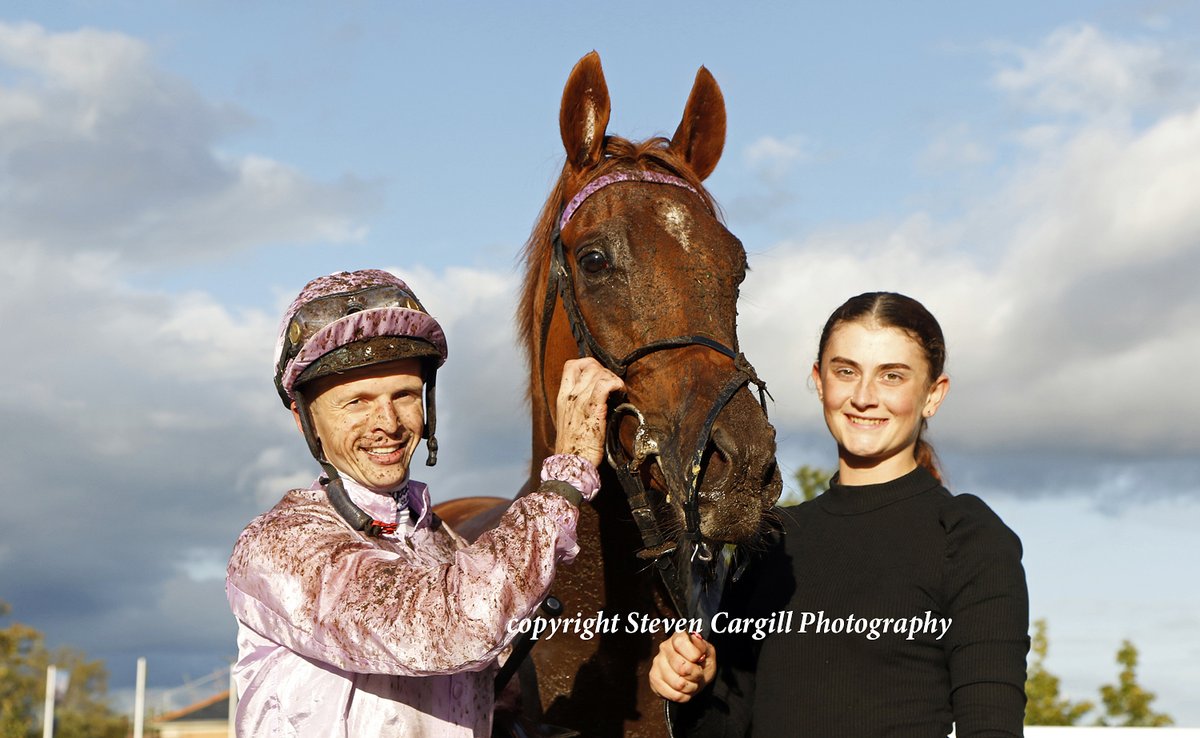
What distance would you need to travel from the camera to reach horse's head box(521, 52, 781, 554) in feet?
9.23

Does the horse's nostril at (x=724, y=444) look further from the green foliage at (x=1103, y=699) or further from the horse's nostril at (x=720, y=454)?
the green foliage at (x=1103, y=699)

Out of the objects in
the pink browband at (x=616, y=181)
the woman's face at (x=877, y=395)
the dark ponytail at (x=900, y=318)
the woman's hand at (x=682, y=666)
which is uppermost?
the pink browband at (x=616, y=181)

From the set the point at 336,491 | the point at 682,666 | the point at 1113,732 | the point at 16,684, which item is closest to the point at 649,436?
the point at 682,666

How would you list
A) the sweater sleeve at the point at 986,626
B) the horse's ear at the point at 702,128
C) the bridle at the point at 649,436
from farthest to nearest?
the horse's ear at the point at 702,128, the bridle at the point at 649,436, the sweater sleeve at the point at 986,626

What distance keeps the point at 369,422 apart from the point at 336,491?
16cm

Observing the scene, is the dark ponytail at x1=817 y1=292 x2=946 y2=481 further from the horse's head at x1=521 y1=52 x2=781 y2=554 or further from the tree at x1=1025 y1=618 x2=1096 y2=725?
the tree at x1=1025 y1=618 x2=1096 y2=725

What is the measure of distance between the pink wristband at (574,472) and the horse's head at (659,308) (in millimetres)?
408

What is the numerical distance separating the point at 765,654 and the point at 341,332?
1468 mm

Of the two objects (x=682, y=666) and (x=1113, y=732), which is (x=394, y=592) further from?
(x=1113, y=732)

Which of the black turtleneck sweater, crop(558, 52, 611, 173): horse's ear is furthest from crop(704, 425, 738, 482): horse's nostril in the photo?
crop(558, 52, 611, 173): horse's ear

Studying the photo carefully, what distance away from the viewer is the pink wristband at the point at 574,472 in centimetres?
243

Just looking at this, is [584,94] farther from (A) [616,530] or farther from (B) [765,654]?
(B) [765,654]

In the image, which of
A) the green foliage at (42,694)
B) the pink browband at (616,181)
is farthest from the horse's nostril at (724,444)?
the green foliage at (42,694)

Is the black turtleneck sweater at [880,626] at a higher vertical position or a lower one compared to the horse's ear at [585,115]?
lower
